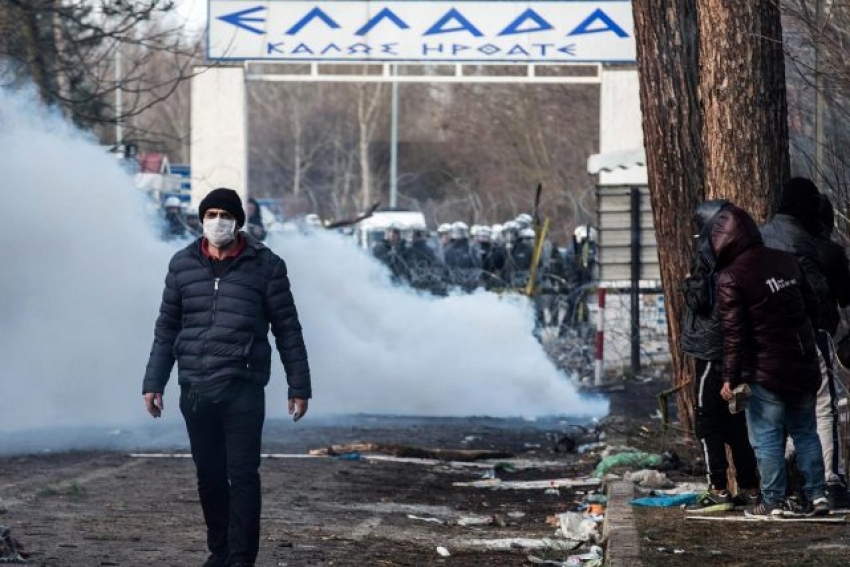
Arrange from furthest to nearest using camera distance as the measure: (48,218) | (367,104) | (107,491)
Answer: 1. (367,104)
2. (48,218)
3. (107,491)

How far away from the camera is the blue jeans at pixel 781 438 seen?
30.6 ft

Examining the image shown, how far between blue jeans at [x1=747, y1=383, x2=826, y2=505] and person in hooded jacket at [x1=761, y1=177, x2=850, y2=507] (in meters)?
0.27

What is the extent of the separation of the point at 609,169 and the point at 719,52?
1394cm

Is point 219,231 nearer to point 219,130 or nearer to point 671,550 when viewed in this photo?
point 671,550

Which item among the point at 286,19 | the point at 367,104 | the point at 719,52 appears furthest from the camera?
the point at 367,104

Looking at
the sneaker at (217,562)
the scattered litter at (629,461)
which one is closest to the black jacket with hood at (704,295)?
the scattered litter at (629,461)

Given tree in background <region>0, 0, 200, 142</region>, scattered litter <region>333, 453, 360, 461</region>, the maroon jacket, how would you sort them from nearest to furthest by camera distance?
the maroon jacket, scattered litter <region>333, 453, 360, 461</region>, tree in background <region>0, 0, 200, 142</region>

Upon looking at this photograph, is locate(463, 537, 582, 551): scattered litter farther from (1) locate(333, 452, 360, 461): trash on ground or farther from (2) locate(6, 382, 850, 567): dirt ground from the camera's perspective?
(1) locate(333, 452, 360, 461): trash on ground

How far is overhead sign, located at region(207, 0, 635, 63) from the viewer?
27109mm

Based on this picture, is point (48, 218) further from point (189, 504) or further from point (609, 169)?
point (609, 169)

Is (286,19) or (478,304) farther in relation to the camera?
(286,19)

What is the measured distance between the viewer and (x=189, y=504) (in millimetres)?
11039

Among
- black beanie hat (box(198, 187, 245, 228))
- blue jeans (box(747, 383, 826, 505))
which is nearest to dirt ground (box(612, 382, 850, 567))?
blue jeans (box(747, 383, 826, 505))

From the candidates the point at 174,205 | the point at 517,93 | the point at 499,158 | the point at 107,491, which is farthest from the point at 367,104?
the point at 107,491
